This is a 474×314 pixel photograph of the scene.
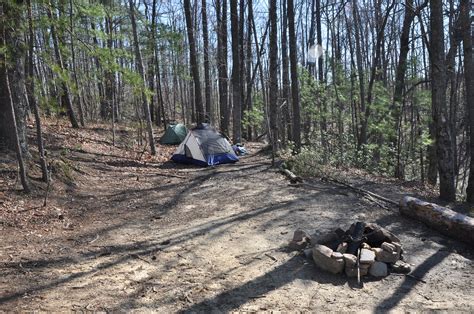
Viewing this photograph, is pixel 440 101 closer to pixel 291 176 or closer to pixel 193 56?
pixel 291 176

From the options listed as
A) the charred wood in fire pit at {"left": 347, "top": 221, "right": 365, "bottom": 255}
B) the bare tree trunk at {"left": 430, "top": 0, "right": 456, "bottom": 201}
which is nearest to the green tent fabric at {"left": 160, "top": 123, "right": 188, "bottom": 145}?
the bare tree trunk at {"left": 430, "top": 0, "right": 456, "bottom": 201}

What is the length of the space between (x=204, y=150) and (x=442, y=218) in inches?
315

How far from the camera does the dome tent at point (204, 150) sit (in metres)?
12.7

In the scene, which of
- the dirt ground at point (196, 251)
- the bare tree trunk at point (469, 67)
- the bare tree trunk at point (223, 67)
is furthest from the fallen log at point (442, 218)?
the bare tree trunk at point (223, 67)

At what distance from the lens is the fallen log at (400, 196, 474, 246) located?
18.1 feet

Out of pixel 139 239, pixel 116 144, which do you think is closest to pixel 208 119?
pixel 116 144

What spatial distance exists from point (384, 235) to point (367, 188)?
4.26m

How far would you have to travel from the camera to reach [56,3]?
25.8 ft

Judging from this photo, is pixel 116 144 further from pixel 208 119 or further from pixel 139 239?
pixel 139 239

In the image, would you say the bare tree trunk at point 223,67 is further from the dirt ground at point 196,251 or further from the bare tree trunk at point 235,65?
the dirt ground at point 196,251

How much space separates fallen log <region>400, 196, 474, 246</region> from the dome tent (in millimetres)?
6990

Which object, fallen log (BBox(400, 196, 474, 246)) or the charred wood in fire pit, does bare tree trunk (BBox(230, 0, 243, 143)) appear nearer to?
fallen log (BBox(400, 196, 474, 246))

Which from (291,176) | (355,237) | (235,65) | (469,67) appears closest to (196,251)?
(355,237)

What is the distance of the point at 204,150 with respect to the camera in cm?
1266
